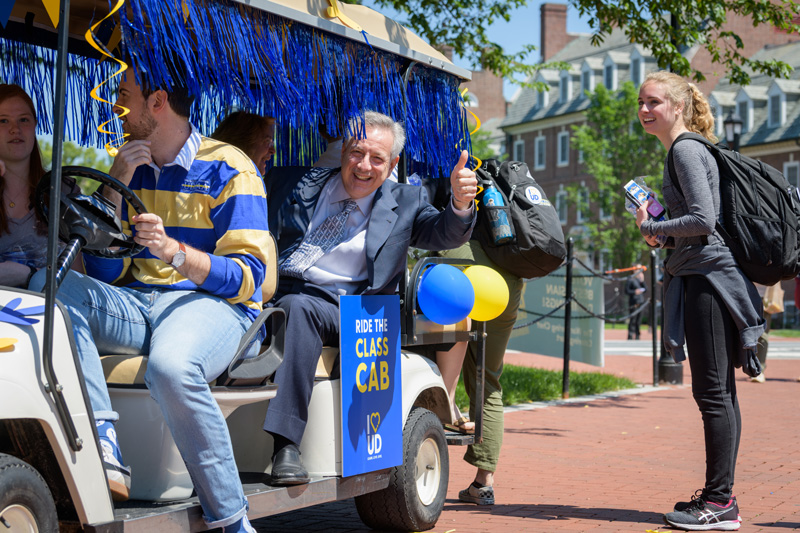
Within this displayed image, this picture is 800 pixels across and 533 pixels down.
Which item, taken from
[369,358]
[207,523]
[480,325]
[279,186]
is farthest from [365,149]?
[207,523]

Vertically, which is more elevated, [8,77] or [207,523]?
[8,77]

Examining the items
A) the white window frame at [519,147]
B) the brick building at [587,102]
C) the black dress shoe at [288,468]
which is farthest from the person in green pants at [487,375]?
the white window frame at [519,147]

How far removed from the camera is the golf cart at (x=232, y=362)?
2.83 metres

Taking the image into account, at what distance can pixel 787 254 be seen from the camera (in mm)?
4762

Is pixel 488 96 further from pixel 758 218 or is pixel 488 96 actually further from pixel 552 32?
pixel 758 218

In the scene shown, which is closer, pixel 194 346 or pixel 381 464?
pixel 194 346

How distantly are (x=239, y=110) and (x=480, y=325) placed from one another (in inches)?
65.6

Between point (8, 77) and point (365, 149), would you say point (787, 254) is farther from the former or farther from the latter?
point (8, 77)

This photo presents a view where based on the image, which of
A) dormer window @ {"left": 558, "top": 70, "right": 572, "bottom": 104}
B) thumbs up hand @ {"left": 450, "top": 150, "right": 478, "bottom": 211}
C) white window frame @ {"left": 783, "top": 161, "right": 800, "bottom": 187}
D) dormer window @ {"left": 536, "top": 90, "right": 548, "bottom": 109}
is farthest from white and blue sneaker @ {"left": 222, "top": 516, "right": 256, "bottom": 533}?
dormer window @ {"left": 536, "top": 90, "right": 548, "bottom": 109}

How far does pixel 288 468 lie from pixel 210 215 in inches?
38.8

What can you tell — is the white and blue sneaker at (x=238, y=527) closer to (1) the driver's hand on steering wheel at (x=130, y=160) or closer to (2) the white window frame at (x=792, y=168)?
(1) the driver's hand on steering wheel at (x=130, y=160)

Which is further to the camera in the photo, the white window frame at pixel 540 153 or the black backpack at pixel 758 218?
the white window frame at pixel 540 153

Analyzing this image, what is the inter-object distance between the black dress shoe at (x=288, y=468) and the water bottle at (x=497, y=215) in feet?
6.35

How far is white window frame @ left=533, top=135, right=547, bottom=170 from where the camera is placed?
200ft
